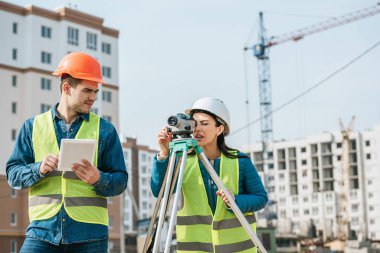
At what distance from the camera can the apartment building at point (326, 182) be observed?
13738 cm

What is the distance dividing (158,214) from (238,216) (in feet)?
1.89

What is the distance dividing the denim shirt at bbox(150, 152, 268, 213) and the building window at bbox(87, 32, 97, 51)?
5928cm

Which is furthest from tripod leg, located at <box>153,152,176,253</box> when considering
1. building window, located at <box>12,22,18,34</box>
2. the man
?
building window, located at <box>12,22,18,34</box>

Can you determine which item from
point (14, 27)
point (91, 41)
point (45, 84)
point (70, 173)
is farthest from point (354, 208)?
point (70, 173)

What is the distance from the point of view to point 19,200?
5709cm

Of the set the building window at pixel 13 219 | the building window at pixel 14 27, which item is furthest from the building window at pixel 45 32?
the building window at pixel 13 219

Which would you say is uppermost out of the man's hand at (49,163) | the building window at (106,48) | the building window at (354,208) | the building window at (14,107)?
the building window at (106,48)

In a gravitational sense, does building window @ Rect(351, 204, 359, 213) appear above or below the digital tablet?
below

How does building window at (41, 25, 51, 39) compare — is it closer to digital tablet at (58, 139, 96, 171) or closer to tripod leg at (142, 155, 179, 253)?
tripod leg at (142, 155, 179, 253)

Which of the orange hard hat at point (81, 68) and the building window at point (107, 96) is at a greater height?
the building window at point (107, 96)

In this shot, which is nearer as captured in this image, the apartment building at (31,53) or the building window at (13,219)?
the building window at (13,219)

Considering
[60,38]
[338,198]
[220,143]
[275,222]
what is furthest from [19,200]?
[338,198]

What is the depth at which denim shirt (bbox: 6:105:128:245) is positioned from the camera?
166 inches

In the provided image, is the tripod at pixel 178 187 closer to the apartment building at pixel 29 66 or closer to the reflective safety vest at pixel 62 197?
the reflective safety vest at pixel 62 197
